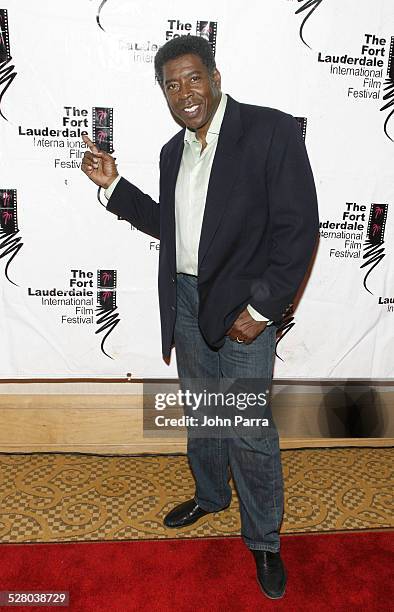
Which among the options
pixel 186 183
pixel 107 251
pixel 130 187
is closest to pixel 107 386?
pixel 107 251

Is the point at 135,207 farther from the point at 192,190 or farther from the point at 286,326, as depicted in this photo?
the point at 286,326

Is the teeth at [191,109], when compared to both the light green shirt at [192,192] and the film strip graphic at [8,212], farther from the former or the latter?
the film strip graphic at [8,212]

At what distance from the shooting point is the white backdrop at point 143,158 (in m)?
2.27

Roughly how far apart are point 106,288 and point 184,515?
1.07 metres

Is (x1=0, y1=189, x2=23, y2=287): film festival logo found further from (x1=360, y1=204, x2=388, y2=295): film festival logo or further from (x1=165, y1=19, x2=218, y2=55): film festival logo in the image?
(x1=360, y1=204, x2=388, y2=295): film festival logo

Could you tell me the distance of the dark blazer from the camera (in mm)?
1762

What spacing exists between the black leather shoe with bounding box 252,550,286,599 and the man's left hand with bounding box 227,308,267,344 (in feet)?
2.77

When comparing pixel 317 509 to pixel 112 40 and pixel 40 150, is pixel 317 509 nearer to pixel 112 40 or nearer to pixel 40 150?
pixel 40 150

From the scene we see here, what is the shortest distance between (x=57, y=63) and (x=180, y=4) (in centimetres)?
55

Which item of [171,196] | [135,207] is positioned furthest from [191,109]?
[135,207]

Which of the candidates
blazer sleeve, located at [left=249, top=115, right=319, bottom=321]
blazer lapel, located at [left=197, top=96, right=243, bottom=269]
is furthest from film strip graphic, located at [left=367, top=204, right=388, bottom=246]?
blazer lapel, located at [left=197, top=96, right=243, bottom=269]

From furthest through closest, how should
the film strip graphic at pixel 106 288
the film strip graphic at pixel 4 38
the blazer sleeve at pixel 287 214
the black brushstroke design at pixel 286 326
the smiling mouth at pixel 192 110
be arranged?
Result: the black brushstroke design at pixel 286 326
the film strip graphic at pixel 106 288
the film strip graphic at pixel 4 38
the smiling mouth at pixel 192 110
the blazer sleeve at pixel 287 214

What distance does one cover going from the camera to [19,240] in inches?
98.6

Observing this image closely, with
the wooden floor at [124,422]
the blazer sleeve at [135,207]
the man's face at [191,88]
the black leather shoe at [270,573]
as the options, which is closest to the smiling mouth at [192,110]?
the man's face at [191,88]
